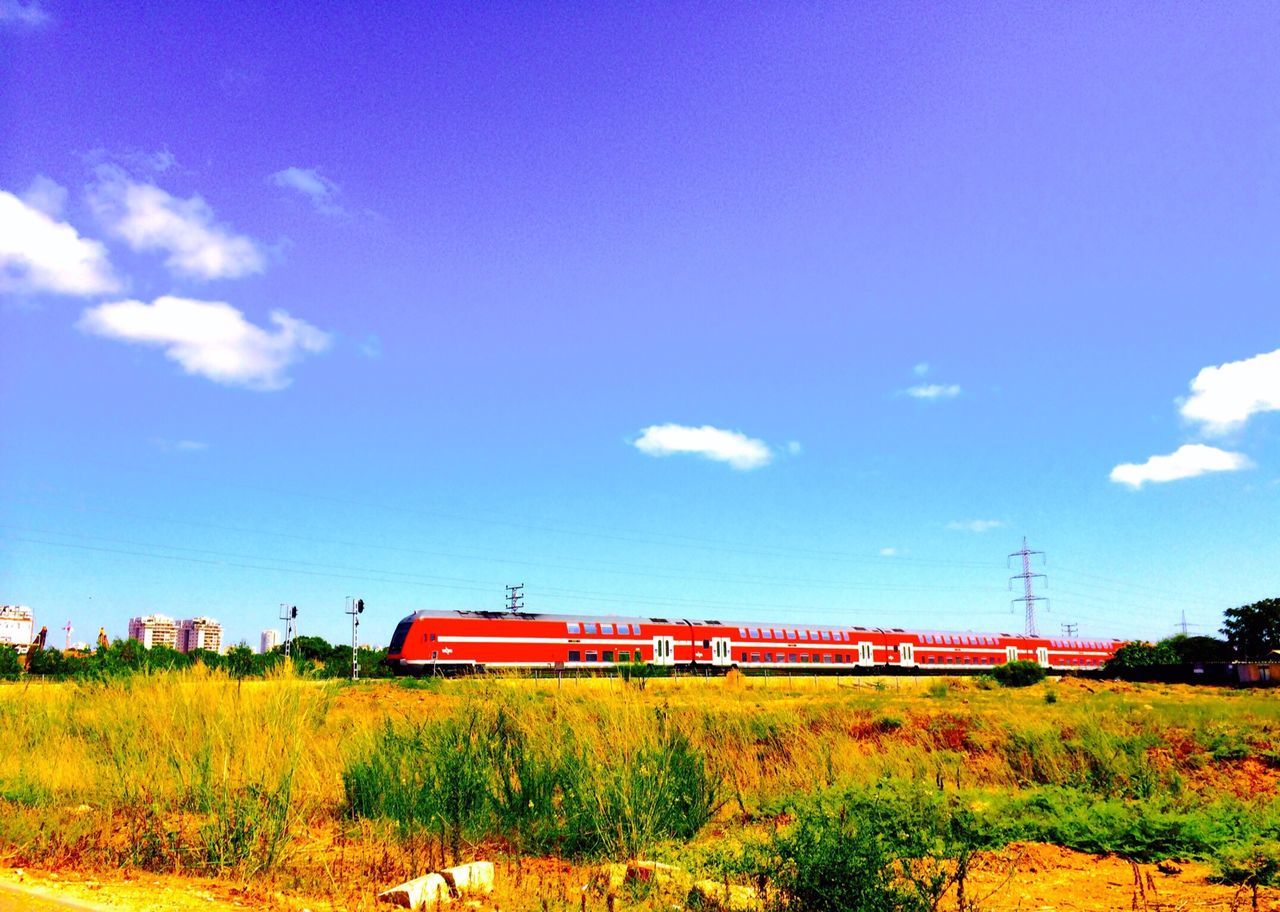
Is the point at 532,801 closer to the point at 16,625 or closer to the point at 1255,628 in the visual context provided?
the point at 1255,628

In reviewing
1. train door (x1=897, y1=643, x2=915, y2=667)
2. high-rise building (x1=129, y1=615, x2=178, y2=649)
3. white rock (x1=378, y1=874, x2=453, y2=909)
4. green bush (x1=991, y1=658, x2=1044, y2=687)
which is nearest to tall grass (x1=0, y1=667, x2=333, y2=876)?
white rock (x1=378, y1=874, x2=453, y2=909)

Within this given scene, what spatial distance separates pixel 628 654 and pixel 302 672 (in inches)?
1214

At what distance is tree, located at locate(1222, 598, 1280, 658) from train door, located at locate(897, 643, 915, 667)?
1203 inches

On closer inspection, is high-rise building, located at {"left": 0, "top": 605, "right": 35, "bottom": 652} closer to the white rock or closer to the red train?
the red train

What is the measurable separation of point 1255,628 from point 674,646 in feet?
172

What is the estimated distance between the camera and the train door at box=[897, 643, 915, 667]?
162 ft

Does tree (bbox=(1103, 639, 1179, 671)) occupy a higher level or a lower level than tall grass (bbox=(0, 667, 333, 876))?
lower

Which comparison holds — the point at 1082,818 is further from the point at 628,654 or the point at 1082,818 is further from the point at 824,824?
the point at 628,654

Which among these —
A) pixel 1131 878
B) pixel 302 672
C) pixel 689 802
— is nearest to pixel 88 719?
pixel 302 672

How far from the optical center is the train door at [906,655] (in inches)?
1944

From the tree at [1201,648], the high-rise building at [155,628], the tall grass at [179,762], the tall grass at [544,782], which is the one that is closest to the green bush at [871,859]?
the tall grass at [544,782]

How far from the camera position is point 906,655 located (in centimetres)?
4959

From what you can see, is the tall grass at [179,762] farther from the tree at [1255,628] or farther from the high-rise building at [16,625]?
the tree at [1255,628]

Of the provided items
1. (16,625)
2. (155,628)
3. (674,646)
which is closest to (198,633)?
(155,628)
